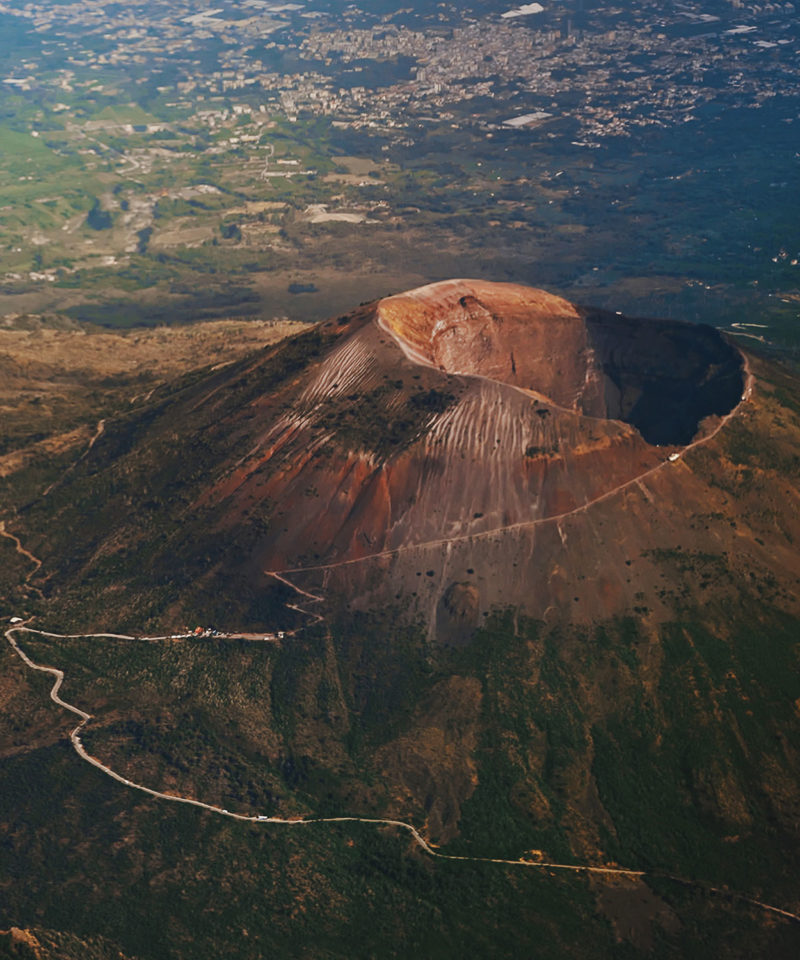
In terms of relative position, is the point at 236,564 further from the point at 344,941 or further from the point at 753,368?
the point at 753,368

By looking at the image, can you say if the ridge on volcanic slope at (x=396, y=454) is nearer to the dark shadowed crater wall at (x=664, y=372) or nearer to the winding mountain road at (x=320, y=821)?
the dark shadowed crater wall at (x=664, y=372)

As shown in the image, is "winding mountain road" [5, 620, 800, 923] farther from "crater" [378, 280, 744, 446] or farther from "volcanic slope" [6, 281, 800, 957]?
"crater" [378, 280, 744, 446]

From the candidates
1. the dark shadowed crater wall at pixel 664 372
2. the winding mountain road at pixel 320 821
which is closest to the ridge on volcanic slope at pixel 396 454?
the dark shadowed crater wall at pixel 664 372

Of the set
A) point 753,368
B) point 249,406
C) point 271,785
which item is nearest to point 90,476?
point 249,406

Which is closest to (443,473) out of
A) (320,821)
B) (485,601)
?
(485,601)

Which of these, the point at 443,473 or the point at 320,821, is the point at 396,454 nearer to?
the point at 443,473

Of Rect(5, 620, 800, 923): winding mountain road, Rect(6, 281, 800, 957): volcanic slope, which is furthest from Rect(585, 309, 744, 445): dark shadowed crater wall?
Rect(5, 620, 800, 923): winding mountain road
